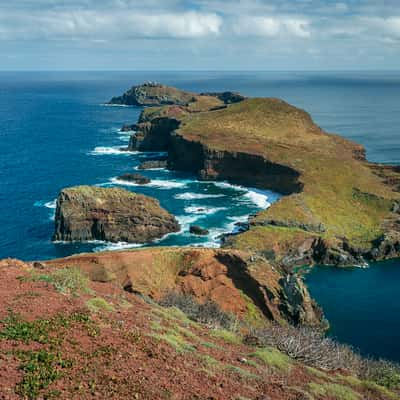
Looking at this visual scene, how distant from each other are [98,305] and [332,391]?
12.2 m

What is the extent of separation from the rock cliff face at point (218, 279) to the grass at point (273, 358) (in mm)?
18646

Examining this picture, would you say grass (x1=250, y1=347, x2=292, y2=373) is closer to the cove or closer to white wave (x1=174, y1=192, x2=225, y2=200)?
the cove

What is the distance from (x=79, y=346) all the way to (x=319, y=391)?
11.1 metres

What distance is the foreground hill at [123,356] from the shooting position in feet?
56.3

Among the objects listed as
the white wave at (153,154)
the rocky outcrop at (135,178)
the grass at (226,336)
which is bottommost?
the rocky outcrop at (135,178)

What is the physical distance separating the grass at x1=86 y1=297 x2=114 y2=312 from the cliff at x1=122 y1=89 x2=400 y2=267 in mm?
43246

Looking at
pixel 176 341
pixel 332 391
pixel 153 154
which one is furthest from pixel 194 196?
pixel 332 391

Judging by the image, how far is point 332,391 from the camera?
73.6 feet

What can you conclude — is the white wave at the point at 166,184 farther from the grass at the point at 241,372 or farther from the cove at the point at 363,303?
the grass at the point at 241,372

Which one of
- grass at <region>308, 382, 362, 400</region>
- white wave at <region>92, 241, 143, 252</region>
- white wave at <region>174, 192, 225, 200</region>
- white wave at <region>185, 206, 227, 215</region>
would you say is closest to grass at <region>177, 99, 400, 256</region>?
white wave at <region>185, 206, 227, 215</region>

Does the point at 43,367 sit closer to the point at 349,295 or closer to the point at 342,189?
the point at 349,295

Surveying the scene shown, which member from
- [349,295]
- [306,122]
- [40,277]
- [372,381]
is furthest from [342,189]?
[40,277]

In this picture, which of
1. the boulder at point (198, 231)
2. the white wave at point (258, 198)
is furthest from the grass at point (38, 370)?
the white wave at point (258, 198)

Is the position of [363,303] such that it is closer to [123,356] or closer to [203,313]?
[203,313]
